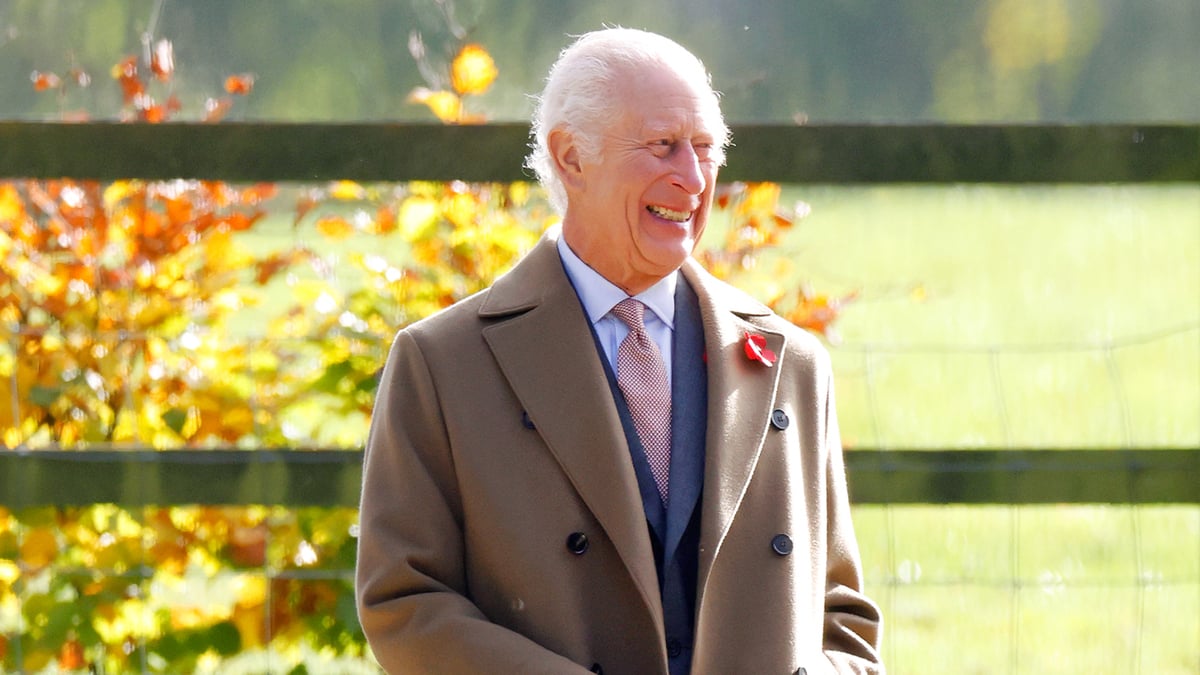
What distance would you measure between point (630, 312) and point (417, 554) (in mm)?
372

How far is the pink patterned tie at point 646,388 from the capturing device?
167cm

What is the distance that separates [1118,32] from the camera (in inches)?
A: 178

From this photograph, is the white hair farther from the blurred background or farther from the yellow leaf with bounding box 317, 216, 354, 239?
the yellow leaf with bounding box 317, 216, 354, 239

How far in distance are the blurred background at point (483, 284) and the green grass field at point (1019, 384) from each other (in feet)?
0.04

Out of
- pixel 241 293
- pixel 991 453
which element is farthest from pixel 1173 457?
pixel 241 293

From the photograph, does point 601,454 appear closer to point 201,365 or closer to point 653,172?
point 653,172

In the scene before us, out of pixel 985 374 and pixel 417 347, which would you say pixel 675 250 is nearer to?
pixel 417 347

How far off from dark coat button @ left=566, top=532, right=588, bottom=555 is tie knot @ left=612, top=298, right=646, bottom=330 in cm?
25

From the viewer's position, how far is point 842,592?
178 centimetres

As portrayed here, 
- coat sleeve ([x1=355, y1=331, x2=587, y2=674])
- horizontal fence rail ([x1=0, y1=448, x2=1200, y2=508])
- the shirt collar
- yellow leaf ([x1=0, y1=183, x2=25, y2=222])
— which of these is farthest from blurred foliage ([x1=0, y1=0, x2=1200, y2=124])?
coat sleeve ([x1=355, y1=331, x2=587, y2=674])

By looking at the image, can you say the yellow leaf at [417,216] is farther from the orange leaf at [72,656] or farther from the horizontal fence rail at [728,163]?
the orange leaf at [72,656]

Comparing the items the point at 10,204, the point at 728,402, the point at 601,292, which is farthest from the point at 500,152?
the point at 10,204

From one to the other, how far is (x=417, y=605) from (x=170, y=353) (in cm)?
136

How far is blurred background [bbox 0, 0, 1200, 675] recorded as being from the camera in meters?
2.67
